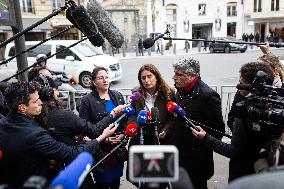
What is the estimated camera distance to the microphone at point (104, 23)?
2980 mm

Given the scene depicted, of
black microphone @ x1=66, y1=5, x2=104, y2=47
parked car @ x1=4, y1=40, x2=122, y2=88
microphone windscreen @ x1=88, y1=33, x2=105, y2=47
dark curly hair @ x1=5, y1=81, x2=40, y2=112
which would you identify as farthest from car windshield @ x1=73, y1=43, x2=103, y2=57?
dark curly hair @ x1=5, y1=81, x2=40, y2=112

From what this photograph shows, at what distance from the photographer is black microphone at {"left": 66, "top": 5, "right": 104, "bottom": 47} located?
2.41m

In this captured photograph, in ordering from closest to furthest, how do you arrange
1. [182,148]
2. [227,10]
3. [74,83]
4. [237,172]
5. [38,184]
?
1. [38,184]
2. [237,172]
3. [182,148]
4. [74,83]
5. [227,10]

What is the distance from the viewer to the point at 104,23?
9.95 feet

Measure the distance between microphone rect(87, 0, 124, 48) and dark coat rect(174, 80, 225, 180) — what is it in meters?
0.83

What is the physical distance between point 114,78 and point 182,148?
31.3 feet

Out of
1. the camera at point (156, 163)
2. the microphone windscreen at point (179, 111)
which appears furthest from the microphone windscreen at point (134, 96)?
the camera at point (156, 163)

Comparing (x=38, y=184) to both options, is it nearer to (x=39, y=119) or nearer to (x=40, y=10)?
(x=39, y=119)

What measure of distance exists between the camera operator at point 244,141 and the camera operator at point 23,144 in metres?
1.12

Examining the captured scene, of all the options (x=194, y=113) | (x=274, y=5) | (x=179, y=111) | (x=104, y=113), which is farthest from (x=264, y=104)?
(x=274, y=5)

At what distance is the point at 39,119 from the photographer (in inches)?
104

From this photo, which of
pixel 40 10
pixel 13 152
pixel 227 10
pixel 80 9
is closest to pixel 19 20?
pixel 80 9

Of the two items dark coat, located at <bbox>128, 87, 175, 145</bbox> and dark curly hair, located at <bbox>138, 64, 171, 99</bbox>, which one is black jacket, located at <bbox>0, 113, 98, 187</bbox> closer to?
dark coat, located at <bbox>128, 87, 175, 145</bbox>

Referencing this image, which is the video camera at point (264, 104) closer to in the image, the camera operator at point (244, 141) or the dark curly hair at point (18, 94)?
the camera operator at point (244, 141)
